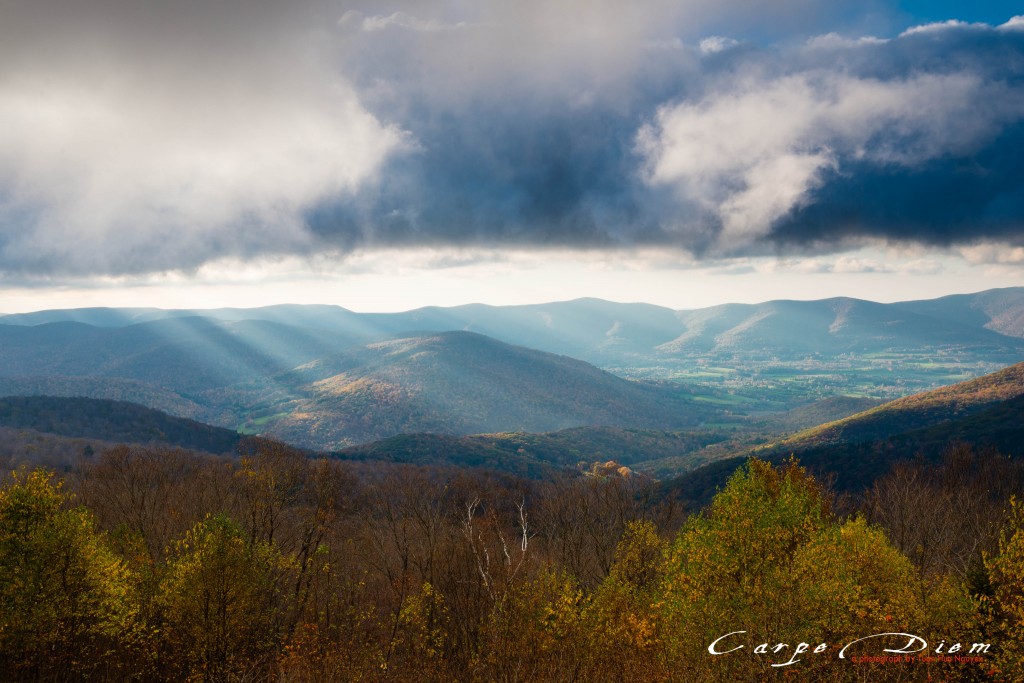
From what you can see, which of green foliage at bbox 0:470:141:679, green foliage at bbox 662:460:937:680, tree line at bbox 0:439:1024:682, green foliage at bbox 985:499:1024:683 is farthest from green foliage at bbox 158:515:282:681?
green foliage at bbox 985:499:1024:683

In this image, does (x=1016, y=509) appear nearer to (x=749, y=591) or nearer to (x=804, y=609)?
(x=804, y=609)

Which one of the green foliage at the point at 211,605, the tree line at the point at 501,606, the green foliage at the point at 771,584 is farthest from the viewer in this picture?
the green foliage at the point at 211,605

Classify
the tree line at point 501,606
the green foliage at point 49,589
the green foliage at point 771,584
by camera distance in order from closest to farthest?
the tree line at point 501,606, the green foliage at point 49,589, the green foliage at point 771,584

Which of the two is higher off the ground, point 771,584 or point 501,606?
point 771,584

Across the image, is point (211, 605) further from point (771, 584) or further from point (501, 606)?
point (771, 584)

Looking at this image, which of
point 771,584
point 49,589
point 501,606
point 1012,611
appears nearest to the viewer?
point 1012,611

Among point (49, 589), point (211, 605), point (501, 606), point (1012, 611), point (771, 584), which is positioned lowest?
point (211, 605)

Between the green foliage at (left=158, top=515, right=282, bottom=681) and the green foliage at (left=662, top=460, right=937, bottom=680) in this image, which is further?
the green foliage at (left=158, top=515, right=282, bottom=681)

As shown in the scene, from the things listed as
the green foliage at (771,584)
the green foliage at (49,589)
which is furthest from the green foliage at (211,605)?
the green foliage at (771,584)

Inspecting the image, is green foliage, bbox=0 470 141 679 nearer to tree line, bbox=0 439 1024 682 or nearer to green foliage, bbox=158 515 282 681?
tree line, bbox=0 439 1024 682

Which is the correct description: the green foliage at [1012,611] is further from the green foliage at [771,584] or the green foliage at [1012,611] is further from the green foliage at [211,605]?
the green foliage at [211,605]

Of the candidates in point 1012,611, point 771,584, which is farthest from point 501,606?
point 1012,611

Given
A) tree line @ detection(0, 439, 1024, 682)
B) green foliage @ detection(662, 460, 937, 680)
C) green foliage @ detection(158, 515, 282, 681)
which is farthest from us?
green foliage @ detection(158, 515, 282, 681)

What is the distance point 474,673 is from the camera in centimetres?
3053
